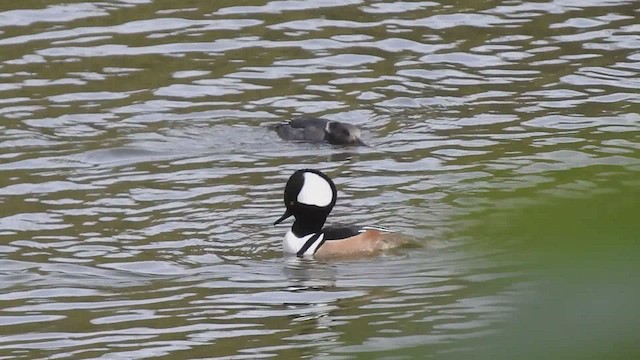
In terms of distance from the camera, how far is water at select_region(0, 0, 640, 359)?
7.71 m

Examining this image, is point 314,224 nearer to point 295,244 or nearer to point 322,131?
point 295,244

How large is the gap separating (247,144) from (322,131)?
0.76 metres

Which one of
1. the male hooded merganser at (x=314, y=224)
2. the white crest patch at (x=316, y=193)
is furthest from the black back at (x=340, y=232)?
the white crest patch at (x=316, y=193)

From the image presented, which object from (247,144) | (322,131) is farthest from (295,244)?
(247,144)

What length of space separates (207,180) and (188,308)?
3.64 meters

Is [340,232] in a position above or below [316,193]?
below

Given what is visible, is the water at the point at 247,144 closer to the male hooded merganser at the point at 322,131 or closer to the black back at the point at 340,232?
the male hooded merganser at the point at 322,131

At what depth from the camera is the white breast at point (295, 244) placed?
9953 millimetres

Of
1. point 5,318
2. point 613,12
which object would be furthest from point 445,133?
point 5,318

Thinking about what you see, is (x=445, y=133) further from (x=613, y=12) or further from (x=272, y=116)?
(x=613, y=12)

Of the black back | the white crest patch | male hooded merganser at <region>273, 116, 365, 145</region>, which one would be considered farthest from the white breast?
male hooded merganser at <region>273, 116, 365, 145</region>

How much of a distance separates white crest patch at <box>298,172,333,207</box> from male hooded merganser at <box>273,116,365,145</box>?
212 centimetres

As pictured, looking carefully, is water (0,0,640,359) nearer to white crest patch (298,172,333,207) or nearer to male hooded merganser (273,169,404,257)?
male hooded merganser (273,169,404,257)

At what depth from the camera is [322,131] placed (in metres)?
12.5
